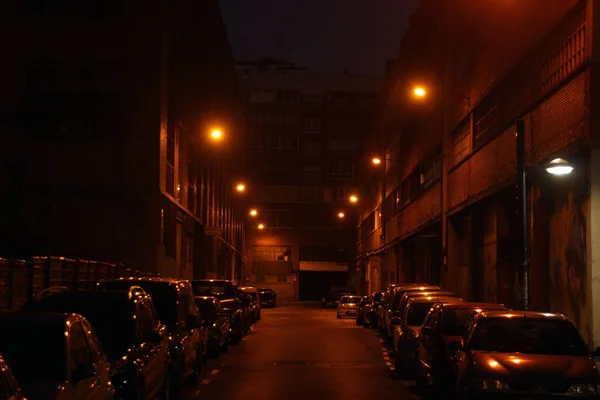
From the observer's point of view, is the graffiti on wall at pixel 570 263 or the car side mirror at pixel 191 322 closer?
the car side mirror at pixel 191 322

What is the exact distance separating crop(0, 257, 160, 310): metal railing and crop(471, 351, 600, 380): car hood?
24.4 ft

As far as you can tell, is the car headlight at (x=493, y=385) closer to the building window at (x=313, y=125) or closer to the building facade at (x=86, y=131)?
the building facade at (x=86, y=131)

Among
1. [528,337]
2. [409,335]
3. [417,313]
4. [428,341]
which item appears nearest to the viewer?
[528,337]

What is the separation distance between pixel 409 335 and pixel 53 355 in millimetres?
10524

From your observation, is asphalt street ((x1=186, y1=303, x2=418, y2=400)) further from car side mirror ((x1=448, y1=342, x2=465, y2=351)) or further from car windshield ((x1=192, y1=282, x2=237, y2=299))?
car side mirror ((x1=448, y1=342, x2=465, y2=351))

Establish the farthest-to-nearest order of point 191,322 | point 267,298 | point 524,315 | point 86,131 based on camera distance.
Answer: point 267,298
point 86,131
point 191,322
point 524,315

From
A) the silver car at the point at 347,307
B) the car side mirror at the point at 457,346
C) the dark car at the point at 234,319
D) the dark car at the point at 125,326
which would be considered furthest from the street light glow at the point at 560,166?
the silver car at the point at 347,307

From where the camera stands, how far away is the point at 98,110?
3359 centimetres

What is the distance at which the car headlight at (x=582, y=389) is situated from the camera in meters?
10.4

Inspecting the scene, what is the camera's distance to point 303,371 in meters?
18.7

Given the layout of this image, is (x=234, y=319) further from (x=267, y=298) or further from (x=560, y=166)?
(x=267, y=298)

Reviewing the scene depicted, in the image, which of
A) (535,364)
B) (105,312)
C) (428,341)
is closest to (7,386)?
(105,312)

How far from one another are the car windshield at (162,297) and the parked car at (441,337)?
13.5ft

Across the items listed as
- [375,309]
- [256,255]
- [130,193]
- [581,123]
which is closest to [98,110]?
[130,193]
